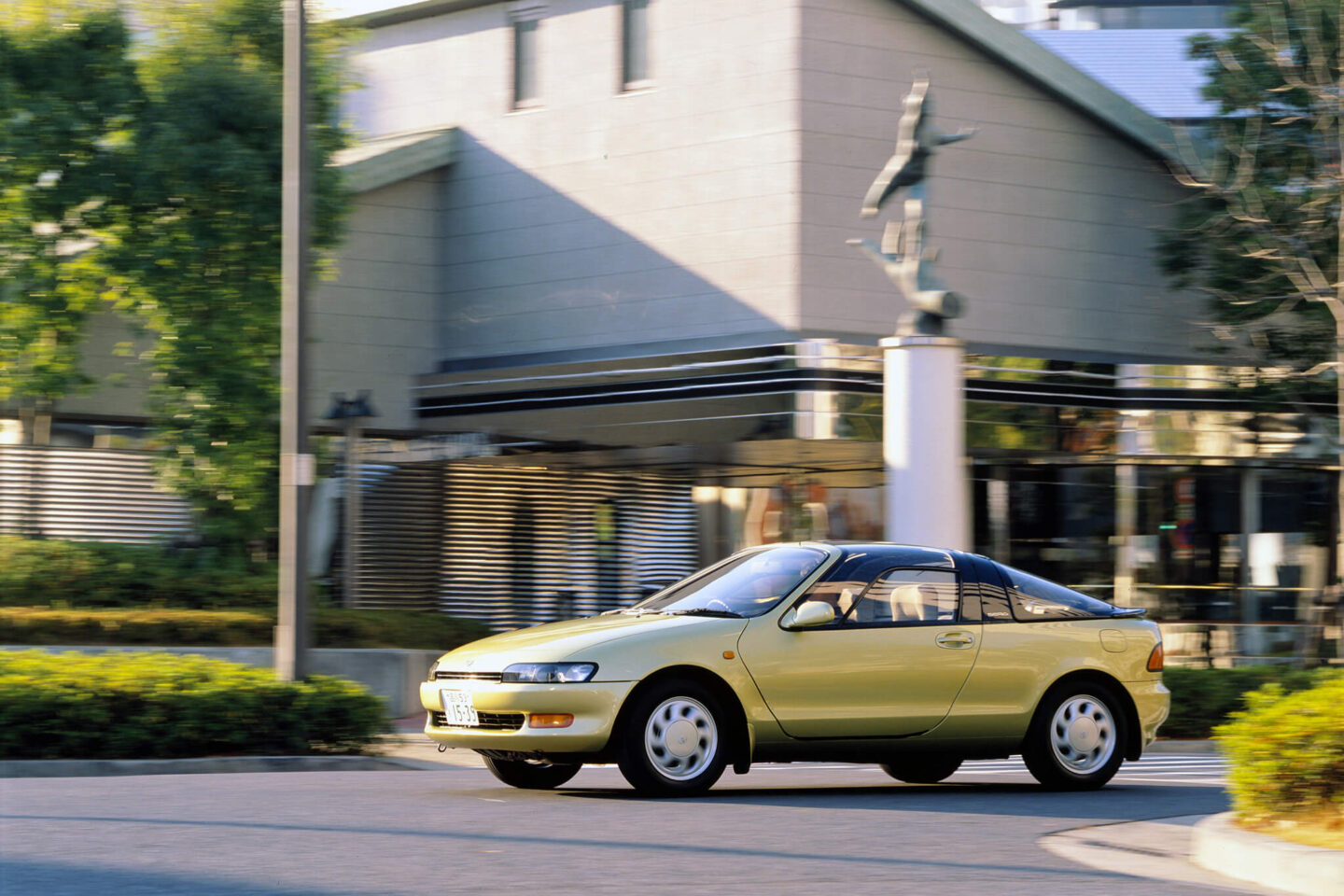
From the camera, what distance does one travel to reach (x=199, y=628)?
1925 cm

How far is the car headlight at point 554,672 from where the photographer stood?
9852mm

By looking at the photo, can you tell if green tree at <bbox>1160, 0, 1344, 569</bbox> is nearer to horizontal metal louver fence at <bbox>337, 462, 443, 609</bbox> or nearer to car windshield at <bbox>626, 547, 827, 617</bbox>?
horizontal metal louver fence at <bbox>337, 462, 443, 609</bbox>

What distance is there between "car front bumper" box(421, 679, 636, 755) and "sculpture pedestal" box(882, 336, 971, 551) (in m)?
7.94

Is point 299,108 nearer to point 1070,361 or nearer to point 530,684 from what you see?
point 530,684

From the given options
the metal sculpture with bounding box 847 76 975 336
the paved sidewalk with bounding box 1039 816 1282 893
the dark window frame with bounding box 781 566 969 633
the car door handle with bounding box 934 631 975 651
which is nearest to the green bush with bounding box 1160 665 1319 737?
the metal sculpture with bounding box 847 76 975 336

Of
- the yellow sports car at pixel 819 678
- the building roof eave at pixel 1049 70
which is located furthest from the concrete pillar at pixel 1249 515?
the yellow sports car at pixel 819 678

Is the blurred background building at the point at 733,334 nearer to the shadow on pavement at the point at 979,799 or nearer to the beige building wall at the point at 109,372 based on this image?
A: the beige building wall at the point at 109,372

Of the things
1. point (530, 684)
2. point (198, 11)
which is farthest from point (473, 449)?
point (530, 684)

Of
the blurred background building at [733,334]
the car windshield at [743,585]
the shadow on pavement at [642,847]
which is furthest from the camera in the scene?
the blurred background building at [733,334]

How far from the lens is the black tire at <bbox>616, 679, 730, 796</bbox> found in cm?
994

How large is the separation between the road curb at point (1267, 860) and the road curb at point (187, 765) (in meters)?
6.99

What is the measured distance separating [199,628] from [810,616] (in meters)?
10.6

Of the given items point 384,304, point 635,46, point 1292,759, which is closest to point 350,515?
point 384,304

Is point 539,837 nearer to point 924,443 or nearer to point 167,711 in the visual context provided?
point 167,711
